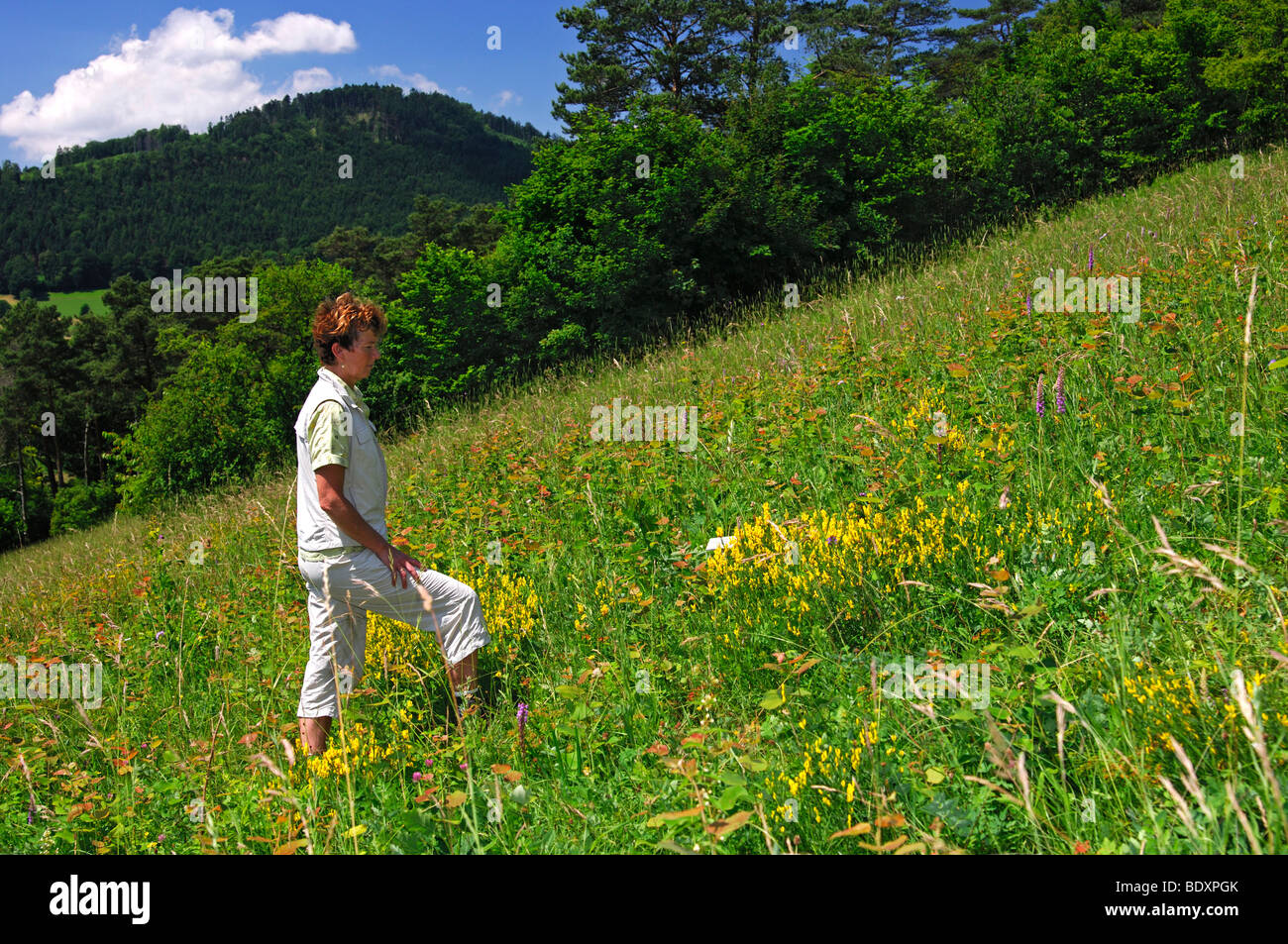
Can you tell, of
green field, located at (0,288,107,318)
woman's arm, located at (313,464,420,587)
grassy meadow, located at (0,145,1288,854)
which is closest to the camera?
grassy meadow, located at (0,145,1288,854)

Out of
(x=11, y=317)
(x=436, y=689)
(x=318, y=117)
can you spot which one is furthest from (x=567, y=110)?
(x=318, y=117)

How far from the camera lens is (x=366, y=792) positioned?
295cm

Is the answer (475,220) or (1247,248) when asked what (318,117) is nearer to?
(475,220)

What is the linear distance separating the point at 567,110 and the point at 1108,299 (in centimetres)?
2728

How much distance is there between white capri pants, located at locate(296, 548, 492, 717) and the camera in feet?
11.6

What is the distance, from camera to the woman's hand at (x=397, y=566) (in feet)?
11.4

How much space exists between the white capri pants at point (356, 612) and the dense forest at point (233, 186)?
368 feet

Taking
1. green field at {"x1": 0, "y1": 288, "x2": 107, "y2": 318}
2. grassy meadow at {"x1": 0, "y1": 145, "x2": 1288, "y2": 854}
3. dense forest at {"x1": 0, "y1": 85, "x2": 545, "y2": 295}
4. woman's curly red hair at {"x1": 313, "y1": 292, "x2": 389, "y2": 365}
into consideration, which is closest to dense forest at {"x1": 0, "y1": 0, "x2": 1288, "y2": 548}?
grassy meadow at {"x1": 0, "y1": 145, "x2": 1288, "y2": 854}

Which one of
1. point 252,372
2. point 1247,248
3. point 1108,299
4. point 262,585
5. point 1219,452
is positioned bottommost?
point 262,585

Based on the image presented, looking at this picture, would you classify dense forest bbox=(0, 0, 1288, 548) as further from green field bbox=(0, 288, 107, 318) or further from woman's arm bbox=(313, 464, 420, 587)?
green field bbox=(0, 288, 107, 318)

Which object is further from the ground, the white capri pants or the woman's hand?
the woman's hand

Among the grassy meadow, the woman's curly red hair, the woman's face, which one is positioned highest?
the woman's curly red hair

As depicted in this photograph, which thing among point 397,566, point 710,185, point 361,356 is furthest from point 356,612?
point 710,185

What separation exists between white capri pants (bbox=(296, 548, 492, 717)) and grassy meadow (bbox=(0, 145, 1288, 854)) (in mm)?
224
